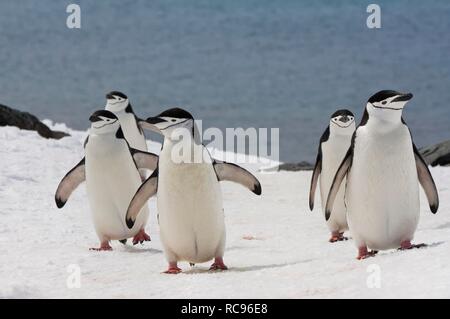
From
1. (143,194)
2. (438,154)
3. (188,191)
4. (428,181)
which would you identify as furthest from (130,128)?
(438,154)

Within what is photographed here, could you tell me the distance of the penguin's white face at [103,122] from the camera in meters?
6.64

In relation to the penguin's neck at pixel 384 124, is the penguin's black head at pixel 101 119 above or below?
below

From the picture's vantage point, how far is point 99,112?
6.66 m

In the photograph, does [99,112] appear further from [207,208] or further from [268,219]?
→ [268,219]

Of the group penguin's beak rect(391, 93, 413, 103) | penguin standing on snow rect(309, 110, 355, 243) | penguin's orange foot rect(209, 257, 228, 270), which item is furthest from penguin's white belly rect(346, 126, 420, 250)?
penguin standing on snow rect(309, 110, 355, 243)

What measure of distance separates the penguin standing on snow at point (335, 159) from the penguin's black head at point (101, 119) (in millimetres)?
1732

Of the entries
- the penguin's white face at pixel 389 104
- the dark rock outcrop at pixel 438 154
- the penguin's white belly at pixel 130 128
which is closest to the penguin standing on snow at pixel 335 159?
the penguin's white face at pixel 389 104

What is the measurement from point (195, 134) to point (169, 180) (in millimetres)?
343

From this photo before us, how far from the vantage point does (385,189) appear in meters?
5.45

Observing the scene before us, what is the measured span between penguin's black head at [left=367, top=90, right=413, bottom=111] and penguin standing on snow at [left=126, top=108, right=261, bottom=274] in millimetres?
934

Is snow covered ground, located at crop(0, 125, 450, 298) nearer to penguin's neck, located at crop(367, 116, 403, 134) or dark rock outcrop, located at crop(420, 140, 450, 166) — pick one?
penguin's neck, located at crop(367, 116, 403, 134)

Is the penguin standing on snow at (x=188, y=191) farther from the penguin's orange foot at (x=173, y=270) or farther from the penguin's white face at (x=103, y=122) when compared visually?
the penguin's white face at (x=103, y=122)

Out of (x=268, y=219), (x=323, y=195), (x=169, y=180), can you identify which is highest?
(x=169, y=180)
